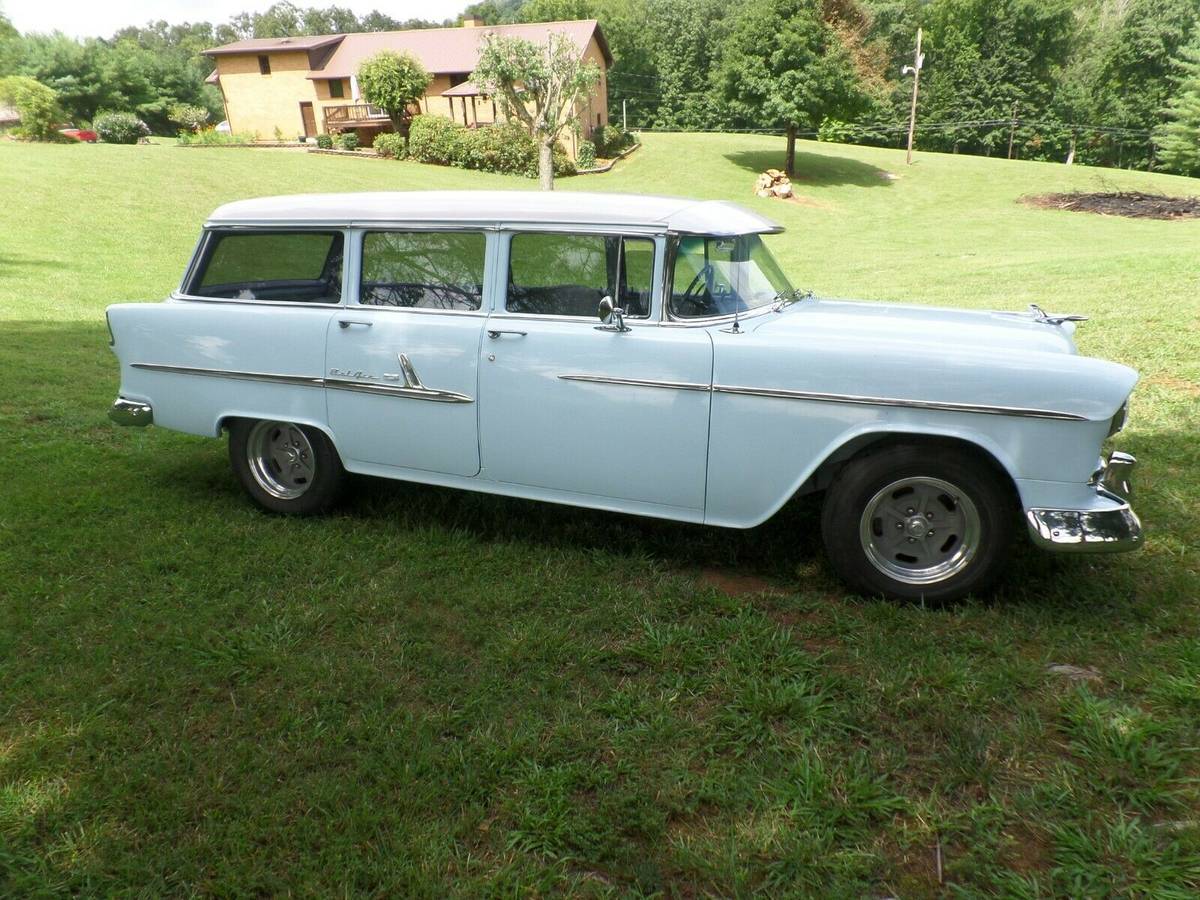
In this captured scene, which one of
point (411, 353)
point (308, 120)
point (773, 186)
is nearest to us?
point (411, 353)

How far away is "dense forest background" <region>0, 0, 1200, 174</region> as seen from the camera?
115 ft

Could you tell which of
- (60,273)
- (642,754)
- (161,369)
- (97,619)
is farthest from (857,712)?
(60,273)

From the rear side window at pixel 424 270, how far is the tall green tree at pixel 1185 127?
187 feet

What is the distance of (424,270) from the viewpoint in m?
4.48

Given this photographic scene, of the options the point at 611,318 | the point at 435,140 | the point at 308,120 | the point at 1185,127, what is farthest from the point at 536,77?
the point at 1185,127

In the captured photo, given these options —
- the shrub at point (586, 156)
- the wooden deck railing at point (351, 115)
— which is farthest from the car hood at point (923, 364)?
the wooden deck railing at point (351, 115)

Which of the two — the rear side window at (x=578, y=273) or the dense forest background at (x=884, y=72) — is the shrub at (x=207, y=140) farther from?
the rear side window at (x=578, y=273)

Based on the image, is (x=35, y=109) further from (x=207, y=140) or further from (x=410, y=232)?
(x=410, y=232)

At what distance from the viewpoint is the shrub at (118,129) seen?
41312 mm

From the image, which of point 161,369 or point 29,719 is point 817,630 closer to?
point 29,719

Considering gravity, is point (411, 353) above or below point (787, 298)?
below

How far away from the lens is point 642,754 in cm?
296

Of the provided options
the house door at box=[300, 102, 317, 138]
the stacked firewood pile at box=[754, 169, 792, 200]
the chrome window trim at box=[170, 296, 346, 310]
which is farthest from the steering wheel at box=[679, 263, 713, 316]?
the house door at box=[300, 102, 317, 138]

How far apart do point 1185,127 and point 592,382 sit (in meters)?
58.1
